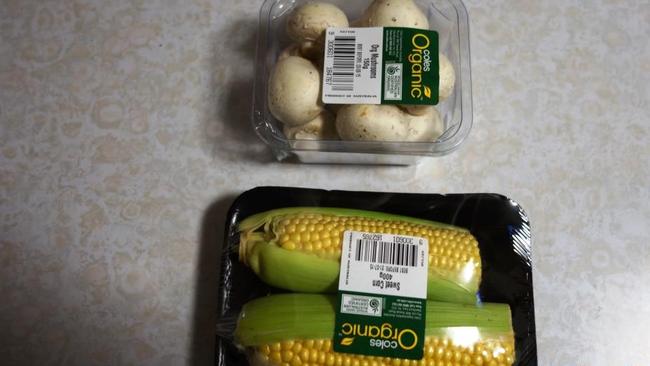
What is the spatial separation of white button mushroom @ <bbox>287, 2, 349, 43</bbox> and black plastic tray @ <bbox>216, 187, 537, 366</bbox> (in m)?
0.22

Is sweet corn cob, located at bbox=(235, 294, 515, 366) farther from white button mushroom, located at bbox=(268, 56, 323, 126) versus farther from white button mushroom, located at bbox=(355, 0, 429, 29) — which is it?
white button mushroom, located at bbox=(355, 0, 429, 29)

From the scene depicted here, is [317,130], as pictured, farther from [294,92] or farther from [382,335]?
[382,335]

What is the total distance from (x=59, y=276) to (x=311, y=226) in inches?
15.7

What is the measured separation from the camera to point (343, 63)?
0.63 meters

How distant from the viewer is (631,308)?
2.24 feet

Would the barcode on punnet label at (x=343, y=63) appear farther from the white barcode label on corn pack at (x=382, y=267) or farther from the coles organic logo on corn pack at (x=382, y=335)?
the coles organic logo on corn pack at (x=382, y=335)

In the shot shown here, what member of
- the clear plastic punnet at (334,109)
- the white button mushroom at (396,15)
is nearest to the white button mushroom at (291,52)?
the clear plastic punnet at (334,109)

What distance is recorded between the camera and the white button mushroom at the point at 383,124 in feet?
1.99

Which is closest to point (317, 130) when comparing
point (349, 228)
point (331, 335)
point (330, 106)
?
point (330, 106)

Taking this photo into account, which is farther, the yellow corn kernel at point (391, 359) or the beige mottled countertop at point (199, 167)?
the beige mottled countertop at point (199, 167)

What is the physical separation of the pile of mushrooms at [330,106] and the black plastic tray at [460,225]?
9 cm

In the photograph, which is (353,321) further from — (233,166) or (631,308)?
(631,308)

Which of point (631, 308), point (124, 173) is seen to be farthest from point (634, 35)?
point (124, 173)

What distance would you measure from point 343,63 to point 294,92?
0.08 m
